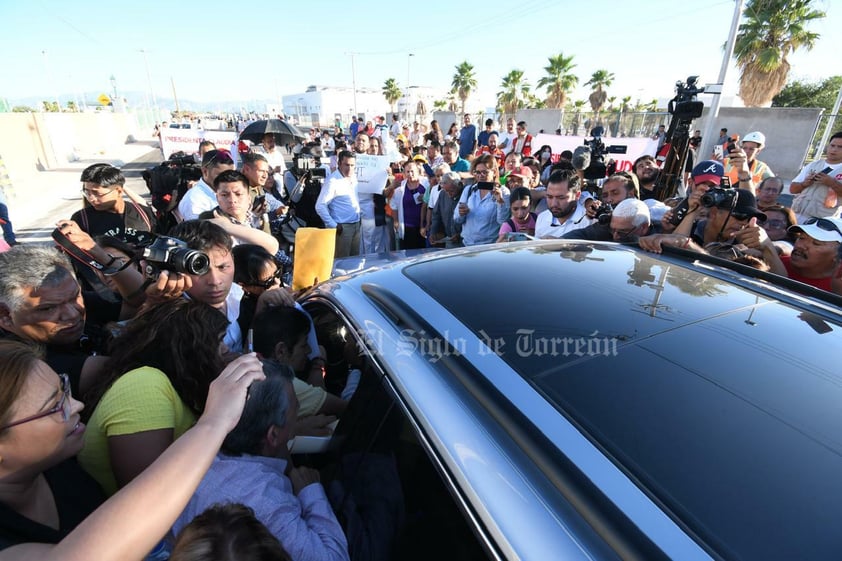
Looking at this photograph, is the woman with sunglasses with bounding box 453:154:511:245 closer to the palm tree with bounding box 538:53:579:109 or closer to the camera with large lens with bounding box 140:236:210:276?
the camera with large lens with bounding box 140:236:210:276

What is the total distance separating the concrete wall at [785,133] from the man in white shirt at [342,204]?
1384 cm

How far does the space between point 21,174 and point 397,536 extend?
16800 millimetres

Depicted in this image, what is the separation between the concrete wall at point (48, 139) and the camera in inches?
477

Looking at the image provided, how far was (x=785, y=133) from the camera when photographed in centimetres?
1237

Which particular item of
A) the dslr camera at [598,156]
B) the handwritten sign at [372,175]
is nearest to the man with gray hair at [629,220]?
the dslr camera at [598,156]

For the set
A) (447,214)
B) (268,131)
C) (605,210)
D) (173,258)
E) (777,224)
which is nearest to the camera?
(173,258)

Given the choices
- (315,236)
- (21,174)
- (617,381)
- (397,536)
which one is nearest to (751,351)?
(617,381)

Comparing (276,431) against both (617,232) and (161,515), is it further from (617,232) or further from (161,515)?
(617,232)

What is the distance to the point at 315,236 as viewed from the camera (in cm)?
316

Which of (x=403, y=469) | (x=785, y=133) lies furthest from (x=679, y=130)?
(x=785, y=133)

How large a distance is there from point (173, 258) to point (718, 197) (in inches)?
126

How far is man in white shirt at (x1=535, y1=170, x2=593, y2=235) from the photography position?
3.58 metres

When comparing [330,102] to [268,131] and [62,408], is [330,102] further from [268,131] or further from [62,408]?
[62,408]

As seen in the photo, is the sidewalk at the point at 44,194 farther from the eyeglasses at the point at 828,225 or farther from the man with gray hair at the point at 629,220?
the eyeglasses at the point at 828,225
